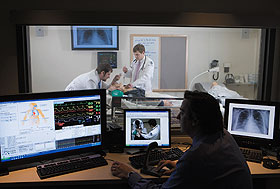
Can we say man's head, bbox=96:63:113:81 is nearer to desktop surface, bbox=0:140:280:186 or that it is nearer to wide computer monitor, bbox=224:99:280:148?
desktop surface, bbox=0:140:280:186

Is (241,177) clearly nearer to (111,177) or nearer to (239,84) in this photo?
(111,177)

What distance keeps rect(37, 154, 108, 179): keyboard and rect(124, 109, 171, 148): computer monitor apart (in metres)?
0.28

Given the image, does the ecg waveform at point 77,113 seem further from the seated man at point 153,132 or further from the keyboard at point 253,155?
the keyboard at point 253,155

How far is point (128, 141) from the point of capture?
82.5 inches

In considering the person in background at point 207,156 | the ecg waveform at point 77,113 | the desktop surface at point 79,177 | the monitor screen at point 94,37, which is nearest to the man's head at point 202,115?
the person in background at point 207,156

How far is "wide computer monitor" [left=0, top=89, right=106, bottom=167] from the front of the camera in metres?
1.72

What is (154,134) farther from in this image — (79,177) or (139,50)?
(139,50)

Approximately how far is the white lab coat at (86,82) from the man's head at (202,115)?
1303mm

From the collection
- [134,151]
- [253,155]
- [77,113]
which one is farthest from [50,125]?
[253,155]

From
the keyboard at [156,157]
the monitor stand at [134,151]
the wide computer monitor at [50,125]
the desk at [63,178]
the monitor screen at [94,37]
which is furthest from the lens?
the monitor screen at [94,37]

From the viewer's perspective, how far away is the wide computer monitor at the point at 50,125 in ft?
5.64

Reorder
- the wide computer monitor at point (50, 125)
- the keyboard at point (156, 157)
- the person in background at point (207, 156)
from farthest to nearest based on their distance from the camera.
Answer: the keyboard at point (156, 157) → the wide computer monitor at point (50, 125) → the person in background at point (207, 156)

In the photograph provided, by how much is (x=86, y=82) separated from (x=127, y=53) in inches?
17.6

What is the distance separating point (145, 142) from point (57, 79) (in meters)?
0.99
